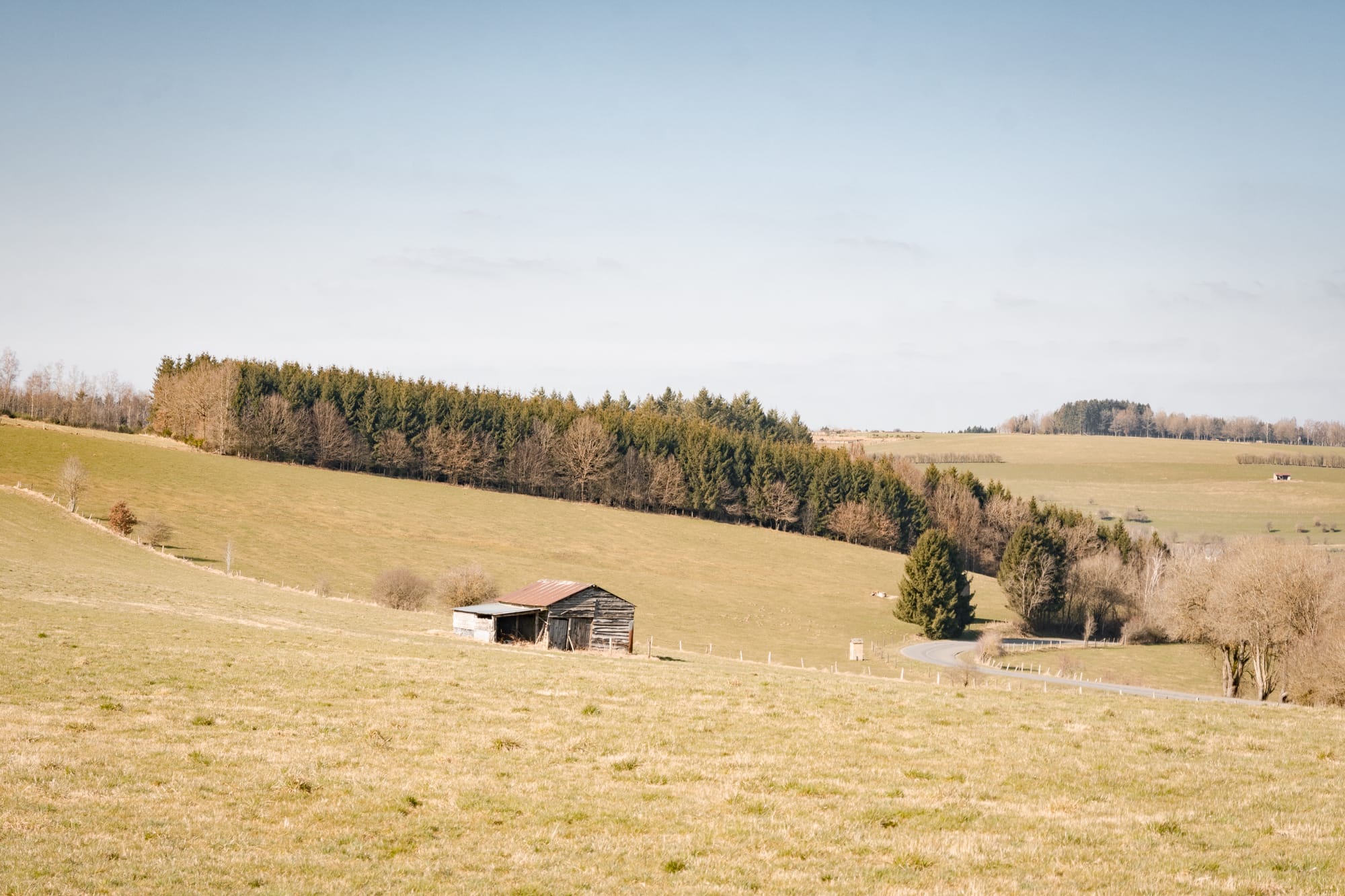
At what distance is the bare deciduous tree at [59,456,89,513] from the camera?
269 ft

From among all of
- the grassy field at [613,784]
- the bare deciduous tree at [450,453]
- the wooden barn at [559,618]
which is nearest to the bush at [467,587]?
the wooden barn at [559,618]

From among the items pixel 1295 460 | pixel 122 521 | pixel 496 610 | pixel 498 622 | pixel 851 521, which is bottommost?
pixel 498 622

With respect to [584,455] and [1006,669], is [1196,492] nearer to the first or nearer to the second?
[584,455]

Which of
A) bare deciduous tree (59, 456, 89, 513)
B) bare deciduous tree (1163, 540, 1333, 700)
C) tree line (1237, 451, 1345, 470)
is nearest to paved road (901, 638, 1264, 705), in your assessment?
bare deciduous tree (1163, 540, 1333, 700)

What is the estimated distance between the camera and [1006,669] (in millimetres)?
69312

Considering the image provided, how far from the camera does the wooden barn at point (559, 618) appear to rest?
5156 centimetres

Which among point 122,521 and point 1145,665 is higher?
point 122,521

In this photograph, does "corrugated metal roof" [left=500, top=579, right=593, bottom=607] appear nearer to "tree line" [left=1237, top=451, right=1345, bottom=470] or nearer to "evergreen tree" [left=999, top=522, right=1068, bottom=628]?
"evergreen tree" [left=999, top=522, right=1068, bottom=628]

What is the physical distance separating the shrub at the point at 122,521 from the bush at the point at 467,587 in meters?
32.4

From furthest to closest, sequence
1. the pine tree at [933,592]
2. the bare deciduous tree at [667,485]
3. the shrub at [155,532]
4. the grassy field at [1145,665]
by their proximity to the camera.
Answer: the bare deciduous tree at [667,485], the pine tree at [933,592], the shrub at [155,532], the grassy field at [1145,665]

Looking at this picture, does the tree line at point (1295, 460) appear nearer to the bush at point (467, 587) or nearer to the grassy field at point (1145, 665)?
the grassy field at point (1145, 665)

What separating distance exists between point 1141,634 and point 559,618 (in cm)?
6851

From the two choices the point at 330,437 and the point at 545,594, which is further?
the point at 330,437

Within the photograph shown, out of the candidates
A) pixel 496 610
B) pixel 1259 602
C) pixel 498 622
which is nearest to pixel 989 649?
pixel 1259 602
